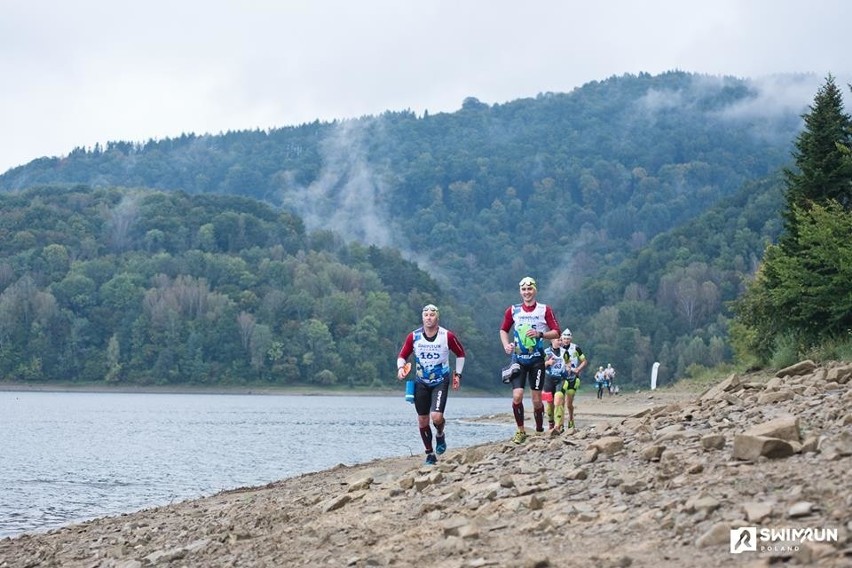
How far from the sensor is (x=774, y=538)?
28.3ft

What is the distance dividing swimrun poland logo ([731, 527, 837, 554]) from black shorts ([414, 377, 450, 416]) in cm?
739

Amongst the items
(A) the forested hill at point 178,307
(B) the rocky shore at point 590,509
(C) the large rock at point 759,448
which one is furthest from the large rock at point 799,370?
(A) the forested hill at point 178,307

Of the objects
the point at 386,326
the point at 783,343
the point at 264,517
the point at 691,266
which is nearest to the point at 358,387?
the point at 386,326

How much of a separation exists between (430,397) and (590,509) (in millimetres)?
5792

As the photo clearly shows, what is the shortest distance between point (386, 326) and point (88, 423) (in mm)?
109945

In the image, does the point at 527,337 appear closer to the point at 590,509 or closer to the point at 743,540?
the point at 590,509

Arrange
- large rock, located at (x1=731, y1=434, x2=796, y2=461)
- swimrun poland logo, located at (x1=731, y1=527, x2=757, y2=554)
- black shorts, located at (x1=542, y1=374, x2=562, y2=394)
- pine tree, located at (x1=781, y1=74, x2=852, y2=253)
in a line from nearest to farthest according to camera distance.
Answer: swimrun poland logo, located at (x1=731, y1=527, x2=757, y2=554) < large rock, located at (x1=731, y1=434, x2=796, y2=461) < black shorts, located at (x1=542, y1=374, x2=562, y2=394) < pine tree, located at (x1=781, y1=74, x2=852, y2=253)

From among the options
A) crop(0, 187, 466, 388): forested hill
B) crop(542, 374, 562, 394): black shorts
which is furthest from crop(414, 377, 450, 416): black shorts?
crop(0, 187, 466, 388): forested hill

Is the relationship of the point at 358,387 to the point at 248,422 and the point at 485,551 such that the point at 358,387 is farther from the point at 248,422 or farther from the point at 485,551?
the point at 485,551

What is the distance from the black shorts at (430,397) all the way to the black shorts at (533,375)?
3.80 feet

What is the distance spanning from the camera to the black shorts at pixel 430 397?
1597 cm

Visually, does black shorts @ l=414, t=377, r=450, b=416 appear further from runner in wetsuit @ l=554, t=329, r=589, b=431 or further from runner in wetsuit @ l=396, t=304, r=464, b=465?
runner in wetsuit @ l=554, t=329, r=589, b=431

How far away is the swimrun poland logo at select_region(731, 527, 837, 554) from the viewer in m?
8.43

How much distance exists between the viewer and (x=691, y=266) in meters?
186
